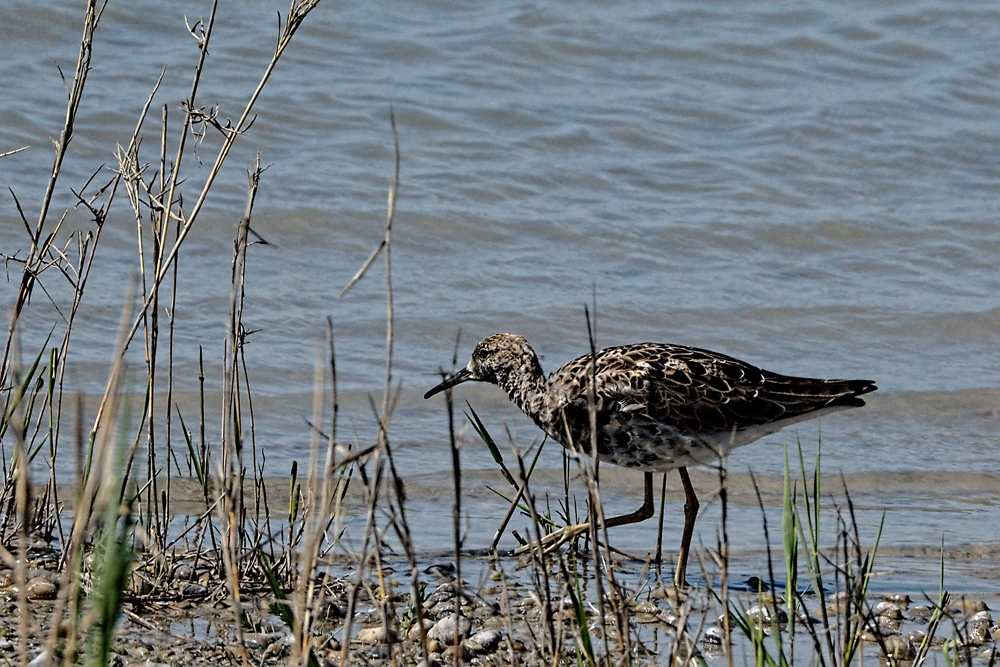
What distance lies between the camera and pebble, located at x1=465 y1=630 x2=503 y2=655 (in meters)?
4.90

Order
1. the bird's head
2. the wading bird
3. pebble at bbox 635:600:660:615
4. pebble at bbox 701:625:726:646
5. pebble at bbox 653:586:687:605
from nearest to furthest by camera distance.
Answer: pebble at bbox 701:625:726:646 < pebble at bbox 635:600:660:615 < pebble at bbox 653:586:687:605 < the wading bird < the bird's head

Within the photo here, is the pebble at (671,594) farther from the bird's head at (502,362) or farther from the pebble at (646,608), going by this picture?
the bird's head at (502,362)

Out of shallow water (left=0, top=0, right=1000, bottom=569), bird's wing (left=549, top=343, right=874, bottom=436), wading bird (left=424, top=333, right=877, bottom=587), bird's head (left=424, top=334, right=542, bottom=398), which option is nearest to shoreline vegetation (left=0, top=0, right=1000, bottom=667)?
wading bird (left=424, top=333, right=877, bottom=587)

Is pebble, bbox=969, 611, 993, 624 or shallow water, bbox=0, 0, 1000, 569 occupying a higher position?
shallow water, bbox=0, 0, 1000, 569

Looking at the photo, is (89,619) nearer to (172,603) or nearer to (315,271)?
(172,603)

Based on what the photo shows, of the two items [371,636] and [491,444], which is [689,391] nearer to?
[491,444]

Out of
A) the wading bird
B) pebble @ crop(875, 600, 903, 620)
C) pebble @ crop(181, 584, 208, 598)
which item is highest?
the wading bird

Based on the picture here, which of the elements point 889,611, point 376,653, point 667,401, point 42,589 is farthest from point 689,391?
point 42,589

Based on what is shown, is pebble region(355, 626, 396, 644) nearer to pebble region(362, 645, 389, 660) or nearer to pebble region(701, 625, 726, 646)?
pebble region(362, 645, 389, 660)

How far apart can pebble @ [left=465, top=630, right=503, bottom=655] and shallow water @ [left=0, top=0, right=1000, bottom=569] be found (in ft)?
5.38

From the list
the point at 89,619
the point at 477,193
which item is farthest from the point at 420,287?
the point at 89,619

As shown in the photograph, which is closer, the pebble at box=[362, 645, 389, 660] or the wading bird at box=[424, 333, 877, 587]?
the pebble at box=[362, 645, 389, 660]

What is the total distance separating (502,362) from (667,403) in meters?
0.84

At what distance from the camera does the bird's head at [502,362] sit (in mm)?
6773
